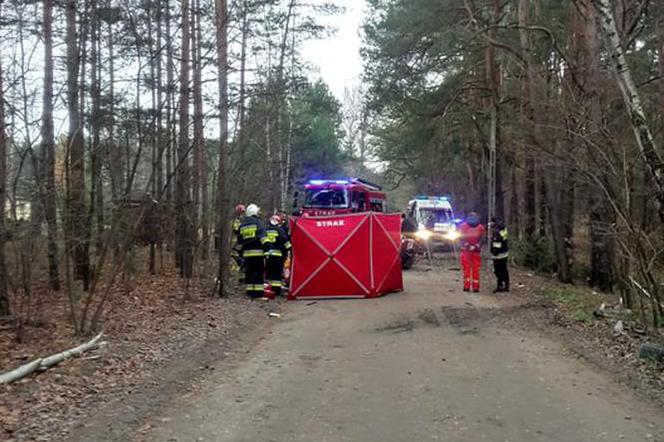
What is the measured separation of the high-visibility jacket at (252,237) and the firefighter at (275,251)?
0.18 meters

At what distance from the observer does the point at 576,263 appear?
1958 cm

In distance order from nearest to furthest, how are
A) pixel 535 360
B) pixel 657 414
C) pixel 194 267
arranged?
pixel 657 414
pixel 535 360
pixel 194 267

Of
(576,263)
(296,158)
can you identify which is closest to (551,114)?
(576,263)

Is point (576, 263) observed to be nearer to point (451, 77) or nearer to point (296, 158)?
point (451, 77)

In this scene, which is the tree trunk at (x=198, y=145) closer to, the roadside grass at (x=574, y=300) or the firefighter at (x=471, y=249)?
the firefighter at (x=471, y=249)

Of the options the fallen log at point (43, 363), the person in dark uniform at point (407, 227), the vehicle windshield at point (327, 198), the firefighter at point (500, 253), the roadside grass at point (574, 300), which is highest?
the vehicle windshield at point (327, 198)

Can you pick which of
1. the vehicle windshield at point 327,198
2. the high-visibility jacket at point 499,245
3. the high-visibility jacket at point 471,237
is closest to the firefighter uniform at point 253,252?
the high-visibility jacket at point 471,237

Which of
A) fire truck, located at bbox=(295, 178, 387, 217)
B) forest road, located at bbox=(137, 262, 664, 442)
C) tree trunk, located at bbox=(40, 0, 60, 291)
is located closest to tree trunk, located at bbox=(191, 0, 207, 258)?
tree trunk, located at bbox=(40, 0, 60, 291)

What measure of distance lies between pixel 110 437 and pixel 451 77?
23.4m

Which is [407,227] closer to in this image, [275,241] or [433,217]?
[275,241]

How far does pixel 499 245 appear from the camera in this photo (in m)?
14.9

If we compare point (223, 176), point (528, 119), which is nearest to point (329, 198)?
point (528, 119)

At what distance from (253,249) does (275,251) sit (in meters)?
Answer: 0.57

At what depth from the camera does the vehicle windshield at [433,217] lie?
29.2 meters
